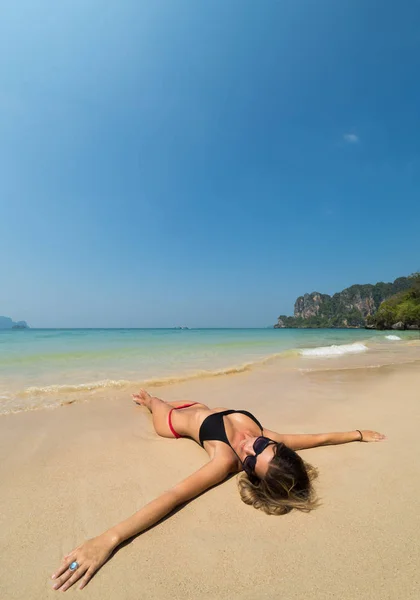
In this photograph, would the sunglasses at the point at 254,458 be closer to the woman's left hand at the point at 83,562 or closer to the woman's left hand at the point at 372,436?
the woman's left hand at the point at 83,562

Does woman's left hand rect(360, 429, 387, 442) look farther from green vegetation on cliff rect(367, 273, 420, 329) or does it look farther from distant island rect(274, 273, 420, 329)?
distant island rect(274, 273, 420, 329)

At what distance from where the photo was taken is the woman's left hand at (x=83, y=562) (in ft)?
5.40

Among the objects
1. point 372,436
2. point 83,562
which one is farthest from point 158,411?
point 372,436

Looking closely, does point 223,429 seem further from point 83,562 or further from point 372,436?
point 372,436

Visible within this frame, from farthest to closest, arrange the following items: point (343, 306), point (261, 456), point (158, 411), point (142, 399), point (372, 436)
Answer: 1. point (343, 306)
2. point (142, 399)
3. point (158, 411)
4. point (372, 436)
5. point (261, 456)

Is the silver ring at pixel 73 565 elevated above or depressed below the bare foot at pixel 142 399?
below

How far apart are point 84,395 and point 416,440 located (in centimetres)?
593

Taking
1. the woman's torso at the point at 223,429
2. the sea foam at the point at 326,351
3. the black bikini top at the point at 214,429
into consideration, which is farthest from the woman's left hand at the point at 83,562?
the sea foam at the point at 326,351

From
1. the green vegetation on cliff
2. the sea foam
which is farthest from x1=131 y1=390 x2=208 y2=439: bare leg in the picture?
the green vegetation on cliff

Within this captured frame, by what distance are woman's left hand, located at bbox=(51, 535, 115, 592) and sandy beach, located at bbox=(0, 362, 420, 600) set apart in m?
0.05

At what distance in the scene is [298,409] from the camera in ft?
16.4

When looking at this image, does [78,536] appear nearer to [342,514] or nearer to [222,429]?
[222,429]

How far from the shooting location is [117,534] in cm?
189

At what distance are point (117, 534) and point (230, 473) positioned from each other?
131 cm
